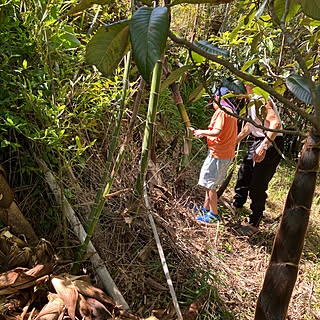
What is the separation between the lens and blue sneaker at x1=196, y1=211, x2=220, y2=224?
288 centimetres

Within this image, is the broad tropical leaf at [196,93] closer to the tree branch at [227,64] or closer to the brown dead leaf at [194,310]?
the tree branch at [227,64]

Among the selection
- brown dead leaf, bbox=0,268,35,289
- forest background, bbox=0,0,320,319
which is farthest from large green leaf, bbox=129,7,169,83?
brown dead leaf, bbox=0,268,35,289

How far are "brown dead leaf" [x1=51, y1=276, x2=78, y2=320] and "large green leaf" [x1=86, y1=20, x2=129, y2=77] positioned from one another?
1015 mm

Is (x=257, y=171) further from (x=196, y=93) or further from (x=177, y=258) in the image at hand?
(x=196, y=93)

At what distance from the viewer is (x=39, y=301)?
1318mm

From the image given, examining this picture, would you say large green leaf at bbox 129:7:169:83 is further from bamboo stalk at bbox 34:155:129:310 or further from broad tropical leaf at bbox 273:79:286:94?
bamboo stalk at bbox 34:155:129:310

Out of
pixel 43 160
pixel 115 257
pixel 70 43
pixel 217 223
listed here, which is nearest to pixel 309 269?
pixel 217 223

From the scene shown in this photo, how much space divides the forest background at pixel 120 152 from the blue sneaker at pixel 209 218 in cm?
11

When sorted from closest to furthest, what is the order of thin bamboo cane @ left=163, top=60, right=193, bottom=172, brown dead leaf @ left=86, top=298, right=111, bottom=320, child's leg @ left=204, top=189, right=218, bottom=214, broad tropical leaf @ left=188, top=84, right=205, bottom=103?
broad tropical leaf @ left=188, top=84, right=205, bottom=103 < brown dead leaf @ left=86, top=298, right=111, bottom=320 < thin bamboo cane @ left=163, top=60, right=193, bottom=172 < child's leg @ left=204, top=189, right=218, bottom=214

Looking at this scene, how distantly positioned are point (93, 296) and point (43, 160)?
72 centimetres

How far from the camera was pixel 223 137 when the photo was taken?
2781 mm

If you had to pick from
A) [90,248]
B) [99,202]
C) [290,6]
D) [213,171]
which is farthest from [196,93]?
[213,171]

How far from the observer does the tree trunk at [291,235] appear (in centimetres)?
78

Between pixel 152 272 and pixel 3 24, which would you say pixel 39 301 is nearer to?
pixel 152 272
